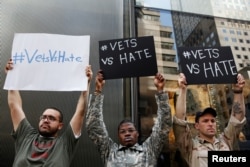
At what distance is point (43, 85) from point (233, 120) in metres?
1.54

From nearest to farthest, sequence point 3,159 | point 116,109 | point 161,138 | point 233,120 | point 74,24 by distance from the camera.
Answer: point 161,138
point 233,120
point 3,159
point 116,109
point 74,24

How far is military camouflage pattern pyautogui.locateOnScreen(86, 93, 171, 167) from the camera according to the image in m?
2.32

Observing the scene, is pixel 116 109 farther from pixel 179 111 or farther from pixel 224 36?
pixel 224 36

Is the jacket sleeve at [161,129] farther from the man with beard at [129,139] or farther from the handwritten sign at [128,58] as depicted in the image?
the handwritten sign at [128,58]

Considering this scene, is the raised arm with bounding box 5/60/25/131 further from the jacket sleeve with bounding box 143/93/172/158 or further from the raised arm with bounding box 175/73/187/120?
the raised arm with bounding box 175/73/187/120

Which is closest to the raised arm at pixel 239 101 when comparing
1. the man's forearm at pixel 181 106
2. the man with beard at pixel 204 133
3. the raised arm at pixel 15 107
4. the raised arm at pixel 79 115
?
the man with beard at pixel 204 133

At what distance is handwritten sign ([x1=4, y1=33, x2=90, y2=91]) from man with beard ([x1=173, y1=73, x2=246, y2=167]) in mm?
789

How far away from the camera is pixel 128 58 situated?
105 inches

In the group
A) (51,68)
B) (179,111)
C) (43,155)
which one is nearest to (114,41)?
(51,68)

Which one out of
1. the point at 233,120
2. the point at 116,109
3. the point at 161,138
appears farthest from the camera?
the point at 116,109

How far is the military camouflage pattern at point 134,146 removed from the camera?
2324mm

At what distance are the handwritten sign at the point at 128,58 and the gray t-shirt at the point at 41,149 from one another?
608 mm

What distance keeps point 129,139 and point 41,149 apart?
63cm

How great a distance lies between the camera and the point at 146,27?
360cm
